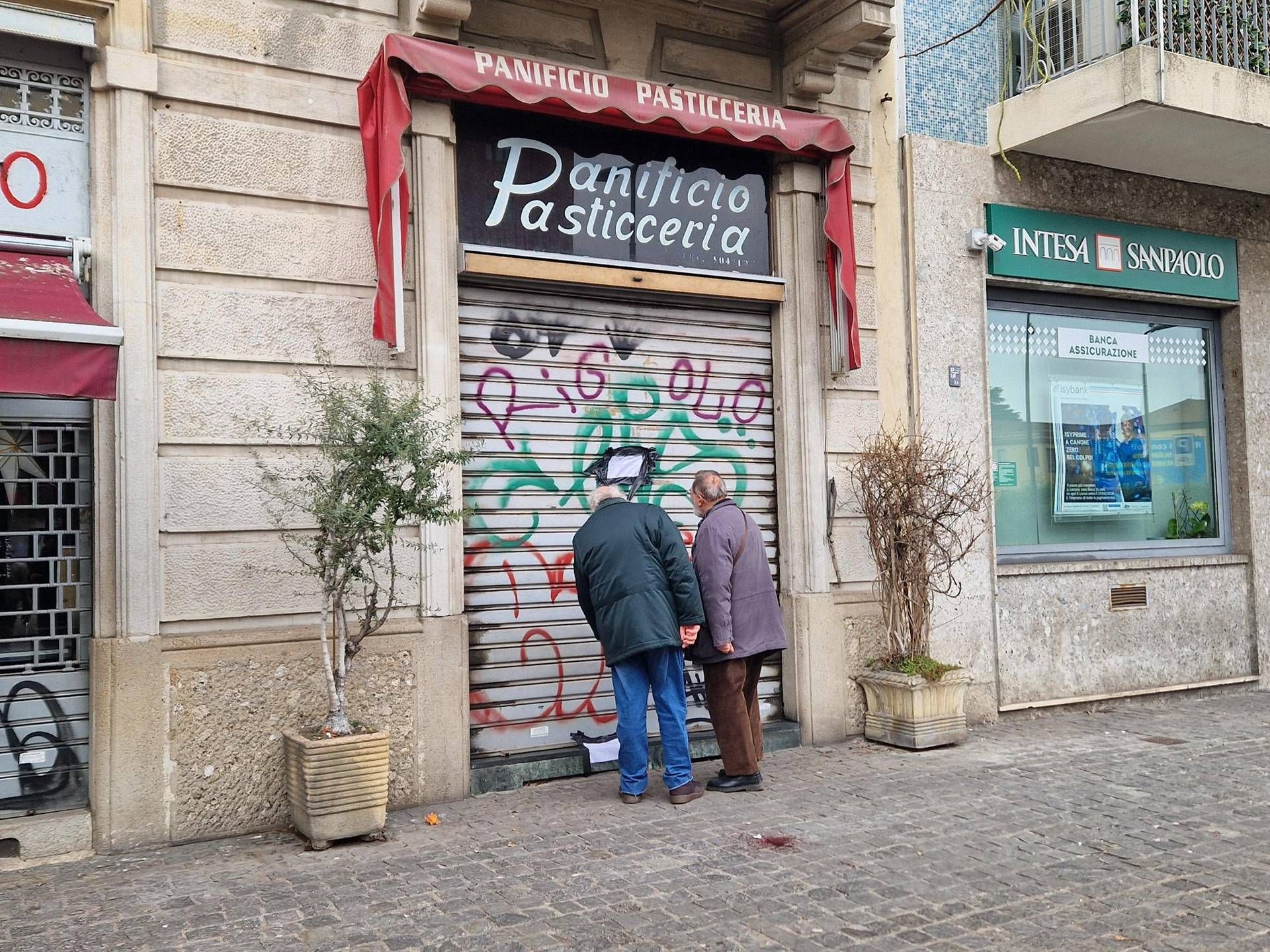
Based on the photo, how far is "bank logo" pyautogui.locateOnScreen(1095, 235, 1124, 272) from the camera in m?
9.21

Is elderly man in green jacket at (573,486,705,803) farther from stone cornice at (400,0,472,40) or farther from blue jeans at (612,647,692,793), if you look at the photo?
stone cornice at (400,0,472,40)

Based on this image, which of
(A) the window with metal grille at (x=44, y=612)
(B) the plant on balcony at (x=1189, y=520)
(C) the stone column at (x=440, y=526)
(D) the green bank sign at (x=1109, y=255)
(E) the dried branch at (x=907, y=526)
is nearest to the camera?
(A) the window with metal grille at (x=44, y=612)

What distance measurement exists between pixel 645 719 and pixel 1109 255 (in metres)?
5.99

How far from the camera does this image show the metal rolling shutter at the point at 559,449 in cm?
672

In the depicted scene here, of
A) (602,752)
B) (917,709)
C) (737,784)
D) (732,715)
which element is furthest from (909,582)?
(602,752)

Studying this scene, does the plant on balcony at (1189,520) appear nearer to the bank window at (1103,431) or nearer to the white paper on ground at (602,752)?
the bank window at (1103,431)

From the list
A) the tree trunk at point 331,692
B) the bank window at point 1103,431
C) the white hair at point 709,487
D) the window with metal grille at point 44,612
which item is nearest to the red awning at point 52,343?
the window with metal grille at point 44,612

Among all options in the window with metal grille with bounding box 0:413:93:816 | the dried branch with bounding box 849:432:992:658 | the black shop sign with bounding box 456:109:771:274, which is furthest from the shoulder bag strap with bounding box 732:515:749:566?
the window with metal grille with bounding box 0:413:93:816

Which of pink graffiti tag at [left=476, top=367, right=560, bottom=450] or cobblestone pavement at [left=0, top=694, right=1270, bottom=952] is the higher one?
pink graffiti tag at [left=476, top=367, right=560, bottom=450]

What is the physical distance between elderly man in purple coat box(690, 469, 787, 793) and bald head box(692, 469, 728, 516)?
6cm

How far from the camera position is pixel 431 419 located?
6.30 meters

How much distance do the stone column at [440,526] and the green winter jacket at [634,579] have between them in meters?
0.77

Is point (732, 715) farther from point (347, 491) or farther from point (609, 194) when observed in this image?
point (609, 194)

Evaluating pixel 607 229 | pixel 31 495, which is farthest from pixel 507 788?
pixel 607 229
